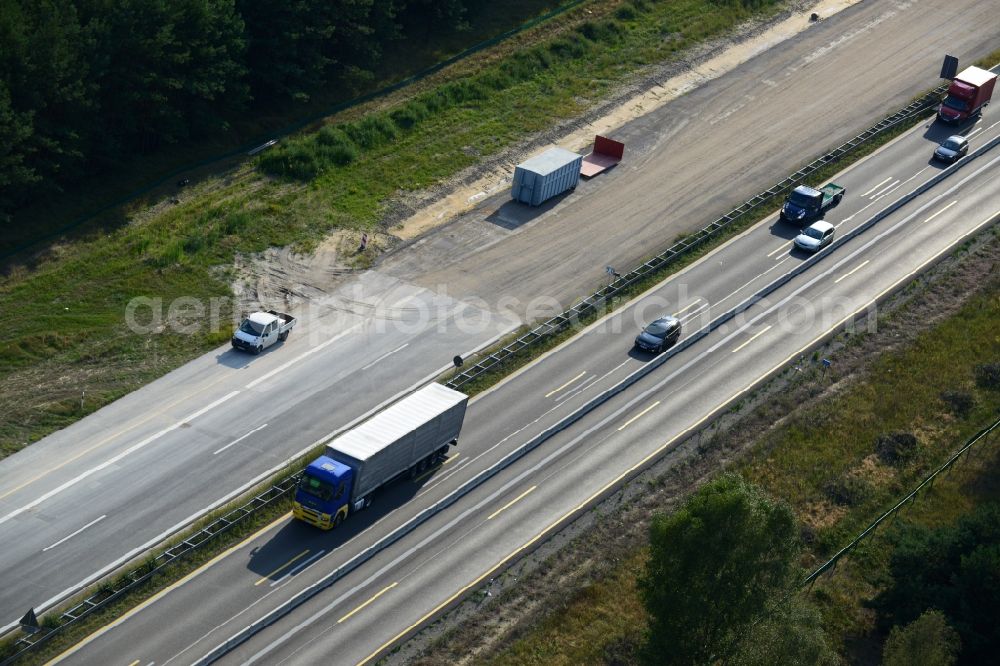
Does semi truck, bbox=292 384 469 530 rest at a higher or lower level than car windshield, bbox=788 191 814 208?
lower

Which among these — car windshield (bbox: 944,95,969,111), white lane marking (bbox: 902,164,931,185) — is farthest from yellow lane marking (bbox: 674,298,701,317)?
car windshield (bbox: 944,95,969,111)

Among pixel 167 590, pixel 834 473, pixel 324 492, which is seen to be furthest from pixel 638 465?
pixel 167 590

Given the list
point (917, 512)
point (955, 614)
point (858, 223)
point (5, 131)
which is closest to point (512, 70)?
point (858, 223)

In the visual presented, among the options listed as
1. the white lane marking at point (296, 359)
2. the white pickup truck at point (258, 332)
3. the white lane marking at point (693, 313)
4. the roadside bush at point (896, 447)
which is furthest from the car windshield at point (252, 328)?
the roadside bush at point (896, 447)

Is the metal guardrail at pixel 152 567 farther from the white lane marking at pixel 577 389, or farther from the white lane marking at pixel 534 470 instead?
the white lane marking at pixel 577 389

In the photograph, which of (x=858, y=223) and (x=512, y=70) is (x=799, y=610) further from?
(x=512, y=70)

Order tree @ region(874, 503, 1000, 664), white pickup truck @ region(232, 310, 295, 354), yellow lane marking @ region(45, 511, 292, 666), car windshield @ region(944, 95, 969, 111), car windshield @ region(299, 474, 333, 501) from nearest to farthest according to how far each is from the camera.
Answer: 1. tree @ region(874, 503, 1000, 664)
2. yellow lane marking @ region(45, 511, 292, 666)
3. car windshield @ region(299, 474, 333, 501)
4. white pickup truck @ region(232, 310, 295, 354)
5. car windshield @ region(944, 95, 969, 111)

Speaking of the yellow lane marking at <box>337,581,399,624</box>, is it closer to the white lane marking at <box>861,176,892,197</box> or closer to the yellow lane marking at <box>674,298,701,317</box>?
the yellow lane marking at <box>674,298,701,317</box>
